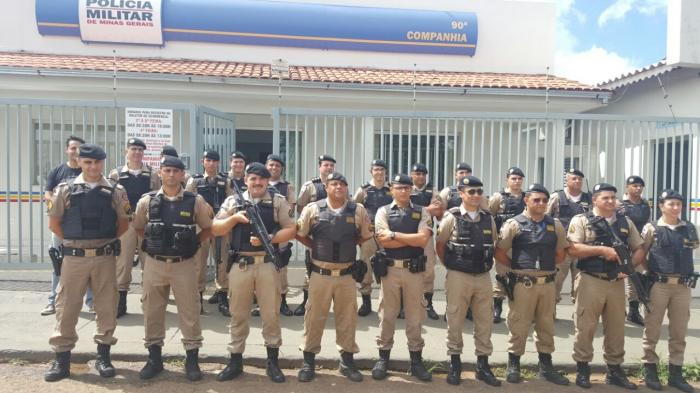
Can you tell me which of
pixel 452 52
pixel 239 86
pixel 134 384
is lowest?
pixel 134 384

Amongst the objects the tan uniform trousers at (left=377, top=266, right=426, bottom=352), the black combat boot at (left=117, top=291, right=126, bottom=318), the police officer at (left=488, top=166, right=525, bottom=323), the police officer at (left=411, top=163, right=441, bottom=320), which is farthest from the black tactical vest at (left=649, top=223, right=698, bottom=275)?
the black combat boot at (left=117, top=291, right=126, bottom=318)

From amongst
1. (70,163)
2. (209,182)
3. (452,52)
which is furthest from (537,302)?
(452,52)

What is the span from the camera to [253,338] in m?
5.17

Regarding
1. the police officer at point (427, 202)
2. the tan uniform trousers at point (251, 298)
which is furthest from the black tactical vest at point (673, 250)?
the tan uniform trousers at point (251, 298)

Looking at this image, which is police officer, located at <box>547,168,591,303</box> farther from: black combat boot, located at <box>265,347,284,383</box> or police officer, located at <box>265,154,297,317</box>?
black combat boot, located at <box>265,347,284,383</box>

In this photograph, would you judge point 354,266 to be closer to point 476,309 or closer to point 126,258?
point 476,309

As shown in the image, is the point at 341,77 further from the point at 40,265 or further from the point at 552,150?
the point at 40,265

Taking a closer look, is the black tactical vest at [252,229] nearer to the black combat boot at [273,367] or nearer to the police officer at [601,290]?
the black combat boot at [273,367]

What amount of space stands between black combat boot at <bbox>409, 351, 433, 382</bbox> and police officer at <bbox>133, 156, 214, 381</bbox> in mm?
1877

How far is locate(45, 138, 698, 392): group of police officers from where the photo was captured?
432 cm

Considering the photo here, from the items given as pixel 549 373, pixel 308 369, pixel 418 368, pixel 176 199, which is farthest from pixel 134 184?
pixel 549 373

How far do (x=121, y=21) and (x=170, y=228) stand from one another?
8.61 metres

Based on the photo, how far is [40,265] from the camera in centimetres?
681

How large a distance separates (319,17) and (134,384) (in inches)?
373
